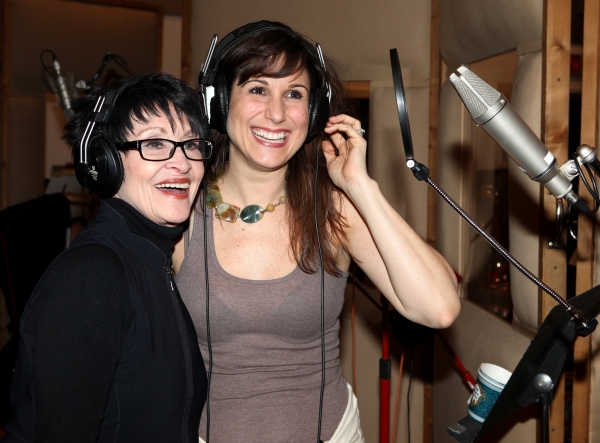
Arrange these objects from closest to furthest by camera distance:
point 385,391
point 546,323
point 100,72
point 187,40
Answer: point 546,323 → point 385,391 → point 100,72 → point 187,40

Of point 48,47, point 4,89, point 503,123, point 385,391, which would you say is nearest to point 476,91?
point 503,123

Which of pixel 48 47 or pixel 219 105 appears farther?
pixel 48 47

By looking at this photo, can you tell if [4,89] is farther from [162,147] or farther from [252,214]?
[162,147]

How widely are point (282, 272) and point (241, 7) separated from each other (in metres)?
2.26

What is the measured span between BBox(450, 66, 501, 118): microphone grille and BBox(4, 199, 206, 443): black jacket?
27.1 inches

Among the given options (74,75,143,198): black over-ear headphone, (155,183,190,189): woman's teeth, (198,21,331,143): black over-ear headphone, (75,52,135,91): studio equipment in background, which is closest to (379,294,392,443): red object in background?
(198,21,331,143): black over-ear headphone

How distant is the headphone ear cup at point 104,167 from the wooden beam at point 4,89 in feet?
13.5

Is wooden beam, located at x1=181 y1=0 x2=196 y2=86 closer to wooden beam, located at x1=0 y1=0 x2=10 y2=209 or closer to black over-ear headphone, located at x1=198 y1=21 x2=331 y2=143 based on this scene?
black over-ear headphone, located at x1=198 y1=21 x2=331 y2=143

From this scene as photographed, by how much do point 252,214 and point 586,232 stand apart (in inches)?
38.1

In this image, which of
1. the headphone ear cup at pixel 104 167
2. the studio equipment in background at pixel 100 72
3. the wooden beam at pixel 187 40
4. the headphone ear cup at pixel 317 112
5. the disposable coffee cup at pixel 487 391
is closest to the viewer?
the headphone ear cup at pixel 104 167

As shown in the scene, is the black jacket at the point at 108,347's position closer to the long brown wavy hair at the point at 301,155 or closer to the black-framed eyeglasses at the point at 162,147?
the black-framed eyeglasses at the point at 162,147

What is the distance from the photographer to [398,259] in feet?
4.78

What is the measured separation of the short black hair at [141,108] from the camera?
1.21m

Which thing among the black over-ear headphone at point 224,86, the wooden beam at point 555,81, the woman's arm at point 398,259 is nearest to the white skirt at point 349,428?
the woman's arm at point 398,259
